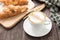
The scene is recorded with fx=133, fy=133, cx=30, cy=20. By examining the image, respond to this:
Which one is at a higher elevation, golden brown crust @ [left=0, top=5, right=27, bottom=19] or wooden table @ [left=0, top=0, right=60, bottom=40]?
golden brown crust @ [left=0, top=5, right=27, bottom=19]

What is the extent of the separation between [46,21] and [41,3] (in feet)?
0.43

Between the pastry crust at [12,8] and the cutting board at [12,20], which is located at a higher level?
the pastry crust at [12,8]

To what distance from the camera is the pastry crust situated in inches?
23.4

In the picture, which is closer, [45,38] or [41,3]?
[45,38]

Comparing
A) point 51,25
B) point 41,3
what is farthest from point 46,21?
point 41,3

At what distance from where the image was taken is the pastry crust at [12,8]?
594mm

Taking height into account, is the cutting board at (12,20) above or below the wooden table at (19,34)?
above

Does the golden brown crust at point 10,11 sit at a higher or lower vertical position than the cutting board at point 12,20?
higher

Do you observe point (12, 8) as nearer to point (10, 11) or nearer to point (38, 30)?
point (10, 11)

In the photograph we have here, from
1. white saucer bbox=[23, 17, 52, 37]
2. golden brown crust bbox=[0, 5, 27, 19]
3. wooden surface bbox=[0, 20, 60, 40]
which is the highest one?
golden brown crust bbox=[0, 5, 27, 19]

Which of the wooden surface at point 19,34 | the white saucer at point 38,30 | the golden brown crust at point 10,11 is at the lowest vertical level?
the wooden surface at point 19,34

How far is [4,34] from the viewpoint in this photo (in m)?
0.56

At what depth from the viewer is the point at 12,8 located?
0.60 metres

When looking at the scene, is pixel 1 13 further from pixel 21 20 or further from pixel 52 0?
pixel 52 0
